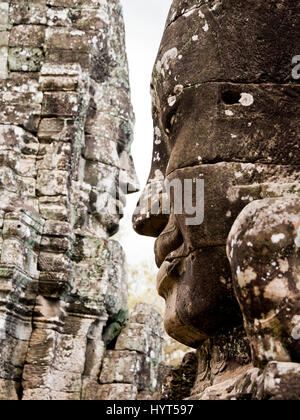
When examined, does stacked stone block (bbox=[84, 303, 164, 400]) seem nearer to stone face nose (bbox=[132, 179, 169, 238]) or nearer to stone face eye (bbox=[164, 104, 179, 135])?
stone face nose (bbox=[132, 179, 169, 238])

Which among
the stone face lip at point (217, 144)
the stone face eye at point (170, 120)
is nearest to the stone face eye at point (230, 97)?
the stone face lip at point (217, 144)

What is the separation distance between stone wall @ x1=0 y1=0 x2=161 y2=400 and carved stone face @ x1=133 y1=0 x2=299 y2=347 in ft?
15.3

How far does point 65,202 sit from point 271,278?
619 centimetres

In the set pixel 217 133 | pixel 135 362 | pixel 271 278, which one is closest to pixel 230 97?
pixel 217 133

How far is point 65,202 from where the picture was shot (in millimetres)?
8406

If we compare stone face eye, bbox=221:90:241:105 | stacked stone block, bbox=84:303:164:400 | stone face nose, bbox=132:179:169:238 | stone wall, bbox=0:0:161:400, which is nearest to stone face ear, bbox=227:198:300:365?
stone face eye, bbox=221:90:241:105

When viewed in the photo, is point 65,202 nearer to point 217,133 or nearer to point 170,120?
point 170,120

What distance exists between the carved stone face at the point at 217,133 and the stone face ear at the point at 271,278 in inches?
17.6

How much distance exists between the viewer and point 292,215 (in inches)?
93.7

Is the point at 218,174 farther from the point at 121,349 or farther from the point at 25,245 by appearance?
the point at 121,349

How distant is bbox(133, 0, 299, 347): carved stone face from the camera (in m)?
2.93
